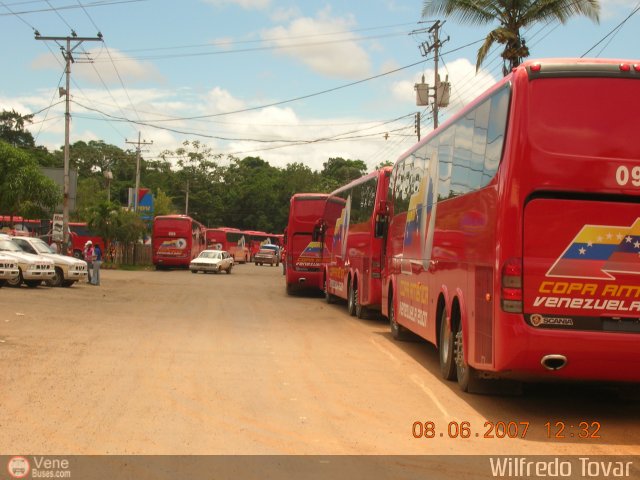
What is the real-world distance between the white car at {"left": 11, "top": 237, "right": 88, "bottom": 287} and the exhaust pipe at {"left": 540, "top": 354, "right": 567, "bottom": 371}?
2336 centimetres

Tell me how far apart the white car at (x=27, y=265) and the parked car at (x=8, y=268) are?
0.22m

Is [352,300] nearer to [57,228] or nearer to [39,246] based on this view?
[39,246]

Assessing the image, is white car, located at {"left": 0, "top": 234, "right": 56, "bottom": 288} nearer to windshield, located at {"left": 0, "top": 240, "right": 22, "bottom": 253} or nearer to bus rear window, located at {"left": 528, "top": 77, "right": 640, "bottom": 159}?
windshield, located at {"left": 0, "top": 240, "right": 22, "bottom": 253}

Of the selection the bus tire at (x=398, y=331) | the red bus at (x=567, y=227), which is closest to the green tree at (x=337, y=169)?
the bus tire at (x=398, y=331)

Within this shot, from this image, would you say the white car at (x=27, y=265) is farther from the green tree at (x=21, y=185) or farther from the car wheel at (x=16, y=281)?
the green tree at (x=21, y=185)

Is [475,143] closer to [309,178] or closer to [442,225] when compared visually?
[442,225]

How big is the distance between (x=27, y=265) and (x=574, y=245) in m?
22.2

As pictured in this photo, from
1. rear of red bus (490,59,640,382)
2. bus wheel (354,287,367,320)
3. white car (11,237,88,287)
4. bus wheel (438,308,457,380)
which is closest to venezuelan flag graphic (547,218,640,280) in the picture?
rear of red bus (490,59,640,382)

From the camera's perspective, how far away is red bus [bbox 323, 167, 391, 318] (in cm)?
1906

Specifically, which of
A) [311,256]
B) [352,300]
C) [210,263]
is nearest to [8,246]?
[311,256]

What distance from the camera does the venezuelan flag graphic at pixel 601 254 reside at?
26.9ft

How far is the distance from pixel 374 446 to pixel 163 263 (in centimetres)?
5089

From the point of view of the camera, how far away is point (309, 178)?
116 m
